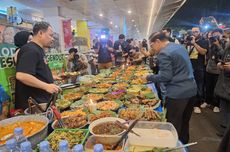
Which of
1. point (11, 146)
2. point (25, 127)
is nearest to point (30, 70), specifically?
point (25, 127)

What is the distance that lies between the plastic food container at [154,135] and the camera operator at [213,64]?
318 cm

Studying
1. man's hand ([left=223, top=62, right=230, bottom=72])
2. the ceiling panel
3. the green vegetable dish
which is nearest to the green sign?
the green vegetable dish

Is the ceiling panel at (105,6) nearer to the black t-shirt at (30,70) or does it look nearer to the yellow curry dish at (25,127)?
the black t-shirt at (30,70)

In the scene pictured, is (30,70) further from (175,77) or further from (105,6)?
(105,6)

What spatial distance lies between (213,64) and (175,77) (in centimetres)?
257

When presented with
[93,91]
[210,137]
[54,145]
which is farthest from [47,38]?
[210,137]

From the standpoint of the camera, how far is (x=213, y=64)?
14.6 feet

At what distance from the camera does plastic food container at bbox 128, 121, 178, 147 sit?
1.29 m

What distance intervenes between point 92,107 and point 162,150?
3.47 ft

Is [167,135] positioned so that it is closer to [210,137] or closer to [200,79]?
[210,137]

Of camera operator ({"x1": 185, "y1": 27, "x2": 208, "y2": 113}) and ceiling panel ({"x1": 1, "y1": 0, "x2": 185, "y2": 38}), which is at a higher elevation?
ceiling panel ({"x1": 1, "y1": 0, "x2": 185, "y2": 38})

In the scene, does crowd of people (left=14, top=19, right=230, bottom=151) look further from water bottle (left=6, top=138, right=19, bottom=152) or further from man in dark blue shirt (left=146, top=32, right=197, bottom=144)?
water bottle (left=6, top=138, right=19, bottom=152)

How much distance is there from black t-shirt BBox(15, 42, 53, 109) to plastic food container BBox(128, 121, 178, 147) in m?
1.14

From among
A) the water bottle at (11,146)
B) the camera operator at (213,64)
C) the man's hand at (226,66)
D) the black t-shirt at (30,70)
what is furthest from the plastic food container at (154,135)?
the camera operator at (213,64)
